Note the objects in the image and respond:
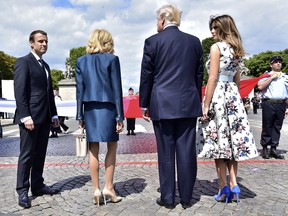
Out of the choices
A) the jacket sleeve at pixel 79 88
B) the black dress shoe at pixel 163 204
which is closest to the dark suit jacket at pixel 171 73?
the jacket sleeve at pixel 79 88

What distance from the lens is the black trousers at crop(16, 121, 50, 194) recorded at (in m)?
4.23

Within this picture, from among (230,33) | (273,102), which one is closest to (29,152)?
(230,33)

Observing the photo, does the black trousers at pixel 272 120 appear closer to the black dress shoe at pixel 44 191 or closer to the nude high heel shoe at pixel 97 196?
the nude high heel shoe at pixel 97 196

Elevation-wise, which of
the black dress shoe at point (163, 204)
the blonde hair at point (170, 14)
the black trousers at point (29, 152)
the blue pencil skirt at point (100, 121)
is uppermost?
the blonde hair at point (170, 14)

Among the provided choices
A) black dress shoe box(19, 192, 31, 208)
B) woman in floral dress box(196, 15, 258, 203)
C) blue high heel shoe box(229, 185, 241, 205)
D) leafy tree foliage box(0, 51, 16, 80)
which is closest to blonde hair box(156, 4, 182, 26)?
woman in floral dress box(196, 15, 258, 203)

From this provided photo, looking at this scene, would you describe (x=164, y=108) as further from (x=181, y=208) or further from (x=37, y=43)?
(x=37, y=43)

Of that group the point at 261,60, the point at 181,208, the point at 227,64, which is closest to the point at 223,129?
the point at 227,64

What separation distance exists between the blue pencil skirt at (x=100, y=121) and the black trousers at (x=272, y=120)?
422 centimetres

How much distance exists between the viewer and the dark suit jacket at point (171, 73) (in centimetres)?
376

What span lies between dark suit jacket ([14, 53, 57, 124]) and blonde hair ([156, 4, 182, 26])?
1674 millimetres

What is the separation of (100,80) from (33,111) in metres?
1.01

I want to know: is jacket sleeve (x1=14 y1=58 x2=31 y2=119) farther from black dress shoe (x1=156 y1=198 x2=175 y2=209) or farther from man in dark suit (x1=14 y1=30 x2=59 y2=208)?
black dress shoe (x1=156 y1=198 x2=175 y2=209)

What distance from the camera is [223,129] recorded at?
402 cm

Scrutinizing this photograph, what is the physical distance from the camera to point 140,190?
187 inches
